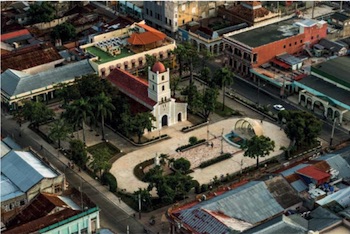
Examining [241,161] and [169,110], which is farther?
[169,110]

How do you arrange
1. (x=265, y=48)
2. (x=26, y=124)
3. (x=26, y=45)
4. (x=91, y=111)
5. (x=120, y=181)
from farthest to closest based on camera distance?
(x=26, y=45) < (x=265, y=48) < (x=26, y=124) < (x=91, y=111) < (x=120, y=181)

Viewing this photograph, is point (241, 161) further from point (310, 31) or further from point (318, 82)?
point (310, 31)

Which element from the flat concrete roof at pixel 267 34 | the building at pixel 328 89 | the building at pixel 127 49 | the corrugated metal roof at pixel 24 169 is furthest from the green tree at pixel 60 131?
the flat concrete roof at pixel 267 34

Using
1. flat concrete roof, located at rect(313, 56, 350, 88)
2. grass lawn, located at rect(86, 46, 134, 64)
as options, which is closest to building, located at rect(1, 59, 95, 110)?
grass lawn, located at rect(86, 46, 134, 64)

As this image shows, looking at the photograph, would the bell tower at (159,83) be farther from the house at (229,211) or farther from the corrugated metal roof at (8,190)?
the corrugated metal roof at (8,190)

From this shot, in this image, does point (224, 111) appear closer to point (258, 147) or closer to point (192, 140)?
point (192, 140)

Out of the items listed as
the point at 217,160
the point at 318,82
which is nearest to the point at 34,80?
the point at 217,160

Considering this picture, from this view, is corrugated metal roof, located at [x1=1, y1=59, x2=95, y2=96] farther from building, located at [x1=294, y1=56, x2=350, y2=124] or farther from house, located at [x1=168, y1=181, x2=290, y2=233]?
house, located at [x1=168, y1=181, x2=290, y2=233]
